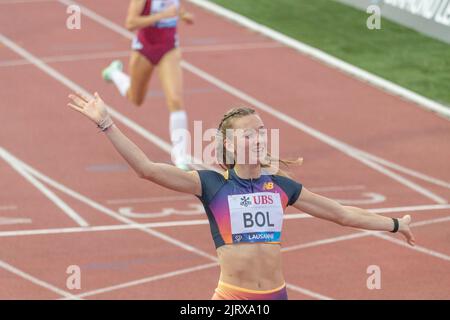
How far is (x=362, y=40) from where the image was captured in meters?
20.7

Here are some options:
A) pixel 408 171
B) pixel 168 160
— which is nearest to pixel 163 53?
pixel 168 160

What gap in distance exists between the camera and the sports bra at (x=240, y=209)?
7.07 meters

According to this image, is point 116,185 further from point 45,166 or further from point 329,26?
point 329,26

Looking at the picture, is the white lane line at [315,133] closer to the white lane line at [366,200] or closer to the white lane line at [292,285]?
the white lane line at [366,200]

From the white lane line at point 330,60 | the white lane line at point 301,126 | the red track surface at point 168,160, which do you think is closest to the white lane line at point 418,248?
the red track surface at point 168,160

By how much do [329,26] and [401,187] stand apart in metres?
7.71

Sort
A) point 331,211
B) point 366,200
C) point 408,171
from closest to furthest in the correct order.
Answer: point 331,211 → point 366,200 → point 408,171

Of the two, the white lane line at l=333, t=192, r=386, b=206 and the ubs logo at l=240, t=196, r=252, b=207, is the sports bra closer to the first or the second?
the ubs logo at l=240, t=196, r=252, b=207

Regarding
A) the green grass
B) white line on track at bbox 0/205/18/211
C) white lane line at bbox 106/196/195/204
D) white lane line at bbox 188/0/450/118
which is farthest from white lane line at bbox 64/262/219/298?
the green grass

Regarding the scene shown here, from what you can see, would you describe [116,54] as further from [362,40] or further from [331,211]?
[331,211]

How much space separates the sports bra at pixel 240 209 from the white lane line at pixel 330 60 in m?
10.1

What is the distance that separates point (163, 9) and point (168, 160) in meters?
1.74

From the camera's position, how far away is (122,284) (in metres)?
11.4

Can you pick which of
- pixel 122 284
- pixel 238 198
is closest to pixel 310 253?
pixel 122 284
